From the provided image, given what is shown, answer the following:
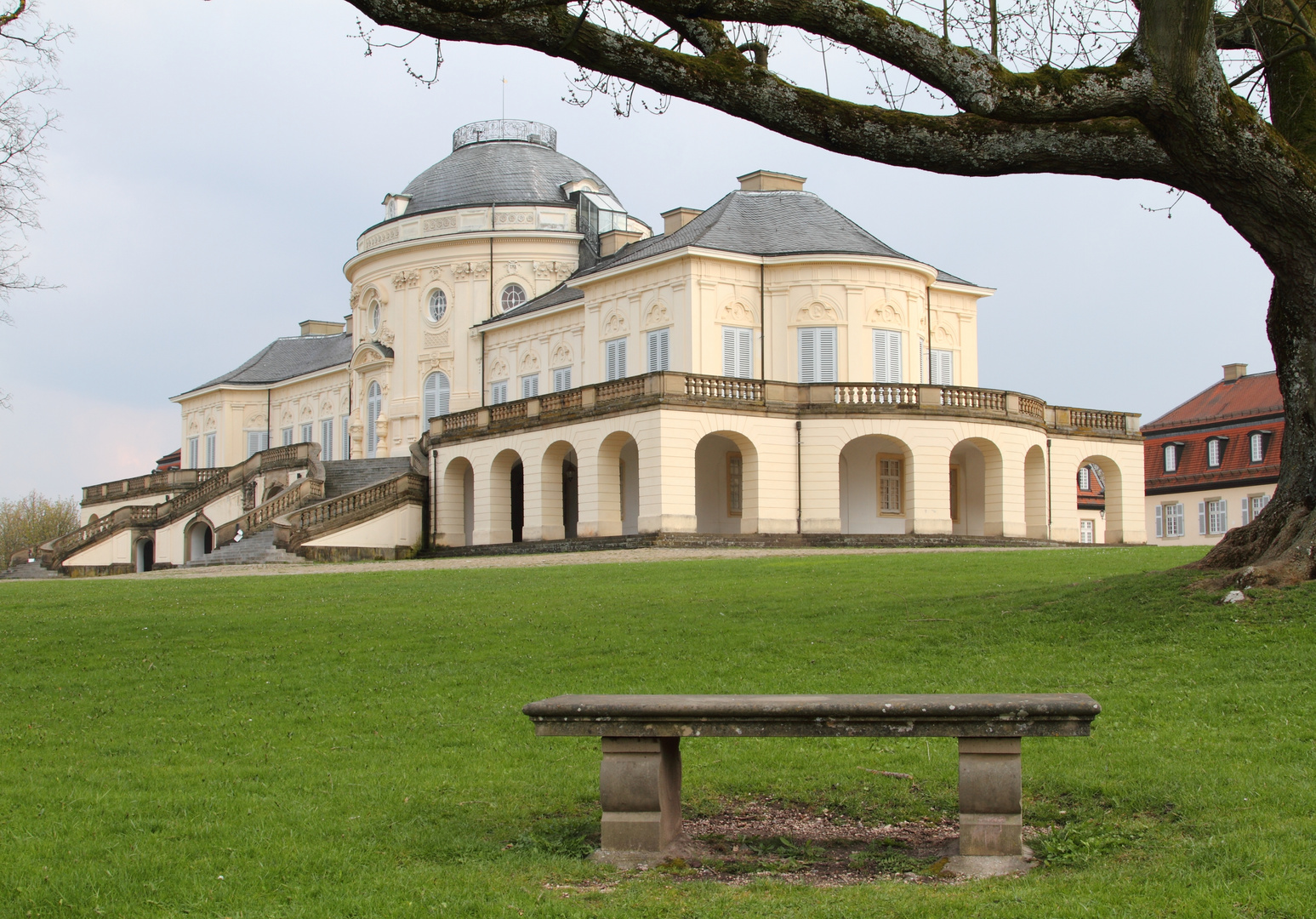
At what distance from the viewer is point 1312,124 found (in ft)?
49.9

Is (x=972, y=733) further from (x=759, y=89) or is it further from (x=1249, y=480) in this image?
(x=1249, y=480)

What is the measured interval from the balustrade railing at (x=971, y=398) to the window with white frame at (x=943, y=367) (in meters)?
6.61

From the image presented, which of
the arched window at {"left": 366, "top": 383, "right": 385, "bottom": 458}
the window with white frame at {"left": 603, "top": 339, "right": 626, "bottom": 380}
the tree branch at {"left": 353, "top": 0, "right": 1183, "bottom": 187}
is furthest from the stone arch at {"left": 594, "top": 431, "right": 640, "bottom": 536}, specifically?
the tree branch at {"left": 353, "top": 0, "right": 1183, "bottom": 187}

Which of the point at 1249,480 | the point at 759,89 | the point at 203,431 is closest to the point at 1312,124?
the point at 759,89

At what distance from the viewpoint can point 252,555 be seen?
135 feet

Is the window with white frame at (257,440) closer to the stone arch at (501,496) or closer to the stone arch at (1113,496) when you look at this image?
the stone arch at (501,496)

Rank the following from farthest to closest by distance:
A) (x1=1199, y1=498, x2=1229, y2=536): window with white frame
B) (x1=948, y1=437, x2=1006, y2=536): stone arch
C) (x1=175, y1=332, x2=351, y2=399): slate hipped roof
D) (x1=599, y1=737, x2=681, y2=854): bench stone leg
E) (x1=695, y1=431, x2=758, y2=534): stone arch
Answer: (x1=175, y1=332, x2=351, y2=399): slate hipped roof, (x1=1199, y1=498, x2=1229, y2=536): window with white frame, (x1=948, y1=437, x2=1006, y2=536): stone arch, (x1=695, y1=431, x2=758, y2=534): stone arch, (x1=599, y1=737, x2=681, y2=854): bench stone leg

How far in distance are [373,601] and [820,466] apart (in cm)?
2209

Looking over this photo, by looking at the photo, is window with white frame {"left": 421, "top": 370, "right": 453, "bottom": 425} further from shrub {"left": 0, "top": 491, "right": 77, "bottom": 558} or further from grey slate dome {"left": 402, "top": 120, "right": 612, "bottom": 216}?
shrub {"left": 0, "top": 491, "right": 77, "bottom": 558}

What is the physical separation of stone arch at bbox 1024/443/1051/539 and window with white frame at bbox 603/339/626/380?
13665 millimetres

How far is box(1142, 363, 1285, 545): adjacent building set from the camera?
2461 inches

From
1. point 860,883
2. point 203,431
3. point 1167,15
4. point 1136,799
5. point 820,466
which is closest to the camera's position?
point 860,883

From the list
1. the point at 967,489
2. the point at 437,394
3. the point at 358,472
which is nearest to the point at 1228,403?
the point at 967,489

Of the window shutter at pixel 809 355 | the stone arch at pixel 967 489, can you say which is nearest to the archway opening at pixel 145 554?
the window shutter at pixel 809 355
